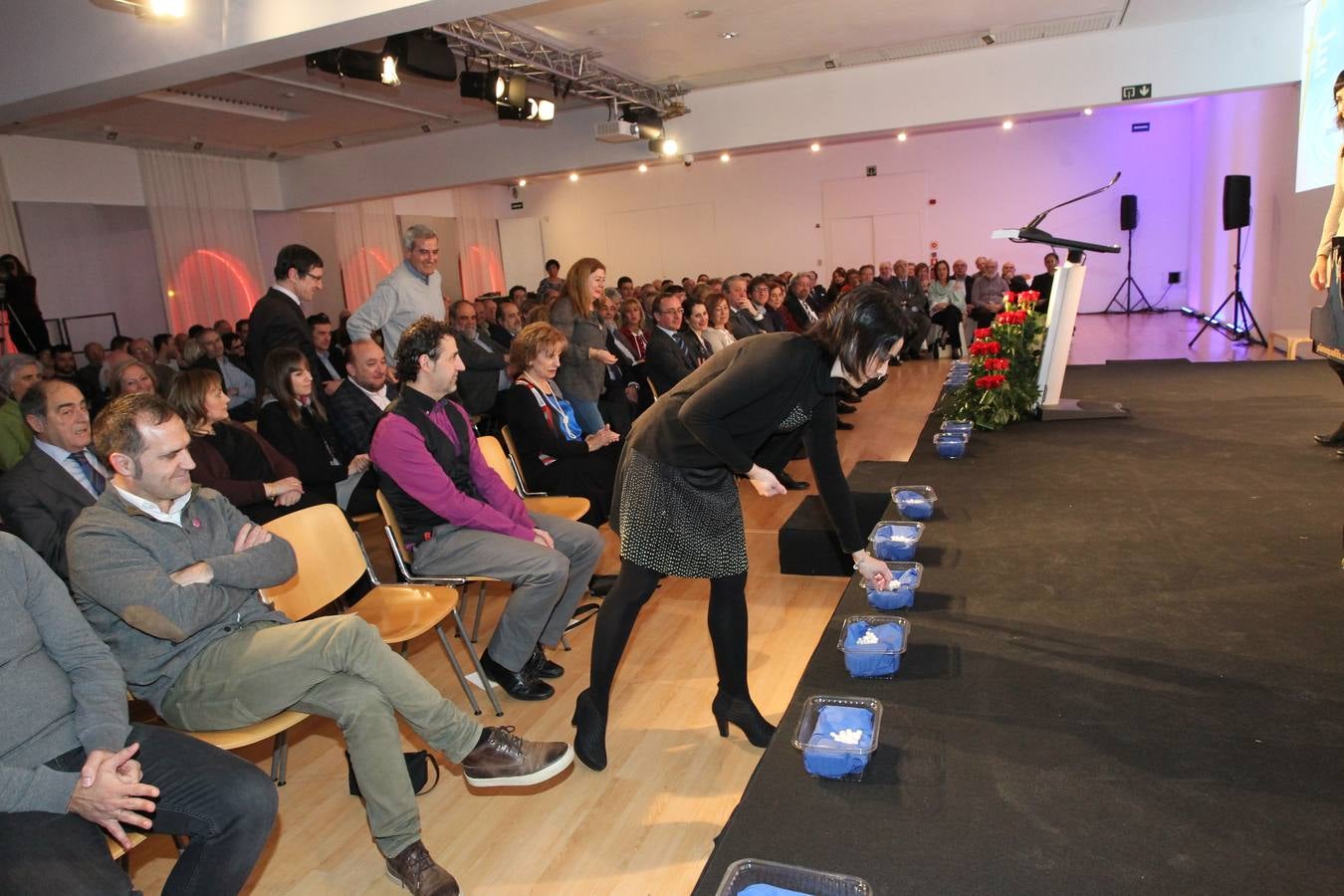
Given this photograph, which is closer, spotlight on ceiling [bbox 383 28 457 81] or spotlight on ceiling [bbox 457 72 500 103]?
spotlight on ceiling [bbox 383 28 457 81]

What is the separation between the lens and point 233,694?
209 cm

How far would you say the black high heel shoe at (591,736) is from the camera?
2588 mm

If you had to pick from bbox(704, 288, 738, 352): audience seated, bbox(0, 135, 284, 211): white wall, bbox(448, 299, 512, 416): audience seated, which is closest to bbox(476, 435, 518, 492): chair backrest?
bbox(448, 299, 512, 416): audience seated

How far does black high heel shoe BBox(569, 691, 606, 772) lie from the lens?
2588 mm

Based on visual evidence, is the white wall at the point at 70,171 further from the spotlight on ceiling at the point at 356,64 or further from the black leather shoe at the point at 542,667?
the black leather shoe at the point at 542,667

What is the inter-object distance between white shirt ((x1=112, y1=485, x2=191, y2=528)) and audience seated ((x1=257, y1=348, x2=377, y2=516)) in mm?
1704

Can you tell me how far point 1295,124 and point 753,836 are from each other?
9485 millimetres

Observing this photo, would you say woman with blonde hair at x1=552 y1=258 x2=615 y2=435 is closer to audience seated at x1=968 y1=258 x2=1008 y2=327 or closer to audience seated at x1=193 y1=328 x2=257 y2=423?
audience seated at x1=193 y1=328 x2=257 y2=423

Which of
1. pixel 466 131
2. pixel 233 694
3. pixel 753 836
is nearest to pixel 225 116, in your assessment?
pixel 466 131

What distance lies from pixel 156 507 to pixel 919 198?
14.2m

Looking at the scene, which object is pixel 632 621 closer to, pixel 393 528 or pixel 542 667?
pixel 542 667

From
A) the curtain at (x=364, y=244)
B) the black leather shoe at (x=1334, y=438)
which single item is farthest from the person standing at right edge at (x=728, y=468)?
the curtain at (x=364, y=244)

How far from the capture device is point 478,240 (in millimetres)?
16781

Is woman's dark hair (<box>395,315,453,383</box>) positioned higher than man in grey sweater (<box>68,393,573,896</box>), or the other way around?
woman's dark hair (<box>395,315,453,383</box>)
